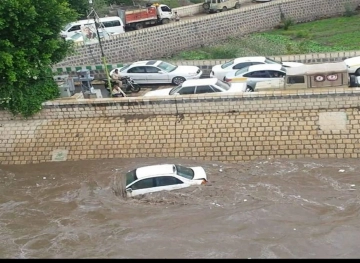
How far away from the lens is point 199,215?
1616 centimetres

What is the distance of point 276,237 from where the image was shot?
48.5ft

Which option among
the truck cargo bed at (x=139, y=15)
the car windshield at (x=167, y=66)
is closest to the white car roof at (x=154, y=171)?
the car windshield at (x=167, y=66)

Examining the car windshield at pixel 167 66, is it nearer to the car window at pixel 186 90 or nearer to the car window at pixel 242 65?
the car window at pixel 242 65

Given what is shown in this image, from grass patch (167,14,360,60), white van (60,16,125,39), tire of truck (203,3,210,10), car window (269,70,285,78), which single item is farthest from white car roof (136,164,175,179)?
tire of truck (203,3,210,10)

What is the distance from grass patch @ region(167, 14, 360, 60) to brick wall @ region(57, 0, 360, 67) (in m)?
0.70

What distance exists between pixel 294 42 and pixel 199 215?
20.2 metres

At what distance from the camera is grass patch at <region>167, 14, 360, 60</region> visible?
30.5 meters

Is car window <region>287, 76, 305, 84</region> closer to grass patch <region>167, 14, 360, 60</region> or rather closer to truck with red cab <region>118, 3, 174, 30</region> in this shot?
grass patch <region>167, 14, 360, 60</region>

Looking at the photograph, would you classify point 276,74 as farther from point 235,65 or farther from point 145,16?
point 145,16

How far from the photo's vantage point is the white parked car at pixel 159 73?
23328 millimetres

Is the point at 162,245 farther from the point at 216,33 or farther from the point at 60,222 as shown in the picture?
the point at 216,33

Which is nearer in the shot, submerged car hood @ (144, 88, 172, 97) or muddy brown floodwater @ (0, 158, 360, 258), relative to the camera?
muddy brown floodwater @ (0, 158, 360, 258)

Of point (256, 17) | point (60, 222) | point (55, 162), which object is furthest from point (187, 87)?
point (256, 17)

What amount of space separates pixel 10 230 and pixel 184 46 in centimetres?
1996
